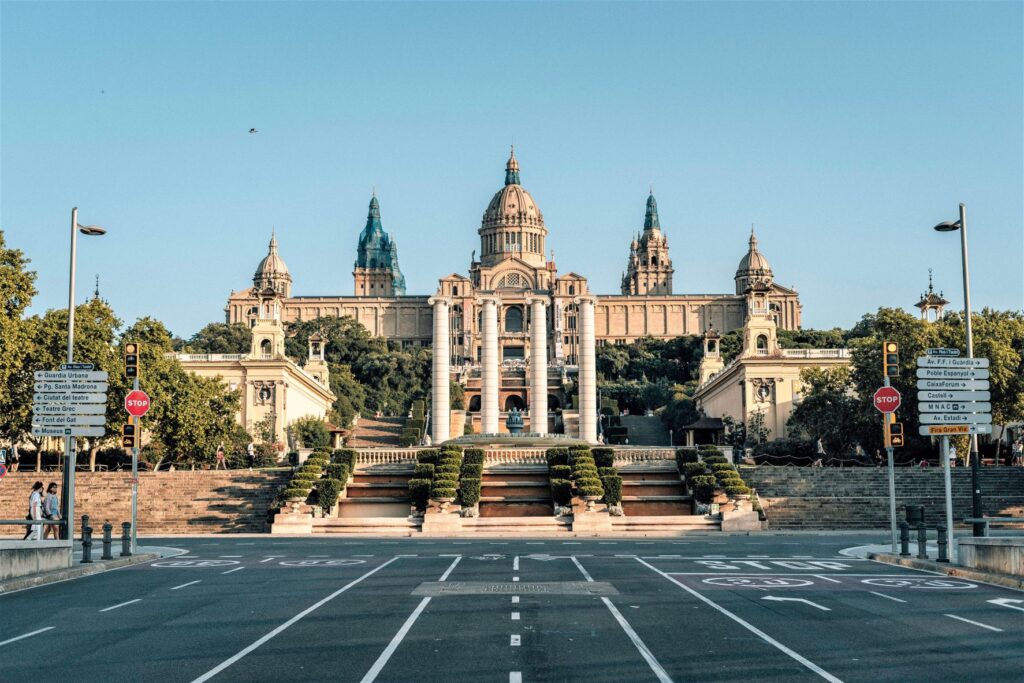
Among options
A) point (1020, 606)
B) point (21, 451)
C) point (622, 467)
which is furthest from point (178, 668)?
point (21, 451)

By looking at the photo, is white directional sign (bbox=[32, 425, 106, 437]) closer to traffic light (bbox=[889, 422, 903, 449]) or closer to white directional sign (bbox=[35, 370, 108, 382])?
white directional sign (bbox=[35, 370, 108, 382])

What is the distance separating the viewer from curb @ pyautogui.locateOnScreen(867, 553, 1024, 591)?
25.3 m

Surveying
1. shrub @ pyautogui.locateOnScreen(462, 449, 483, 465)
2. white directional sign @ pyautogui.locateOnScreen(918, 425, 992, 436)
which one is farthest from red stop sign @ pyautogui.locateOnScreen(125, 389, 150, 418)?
shrub @ pyautogui.locateOnScreen(462, 449, 483, 465)

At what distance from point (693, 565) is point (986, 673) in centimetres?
1637

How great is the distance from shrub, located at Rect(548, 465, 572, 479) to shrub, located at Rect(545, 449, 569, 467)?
2206 millimetres

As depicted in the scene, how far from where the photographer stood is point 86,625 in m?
19.6

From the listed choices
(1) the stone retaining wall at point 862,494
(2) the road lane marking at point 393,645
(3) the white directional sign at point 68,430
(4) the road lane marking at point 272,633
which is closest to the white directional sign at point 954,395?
(4) the road lane marking at point 272,633

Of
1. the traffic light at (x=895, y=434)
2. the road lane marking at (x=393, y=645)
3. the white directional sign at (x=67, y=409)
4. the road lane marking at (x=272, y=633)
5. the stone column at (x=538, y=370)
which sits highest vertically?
the stone column at (x=538, y=370)

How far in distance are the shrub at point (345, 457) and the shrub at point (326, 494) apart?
17.4ft

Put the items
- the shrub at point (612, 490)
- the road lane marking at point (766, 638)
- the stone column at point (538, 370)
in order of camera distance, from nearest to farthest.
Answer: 1. the road lane marking at point (766, 638)
2. the shrub at point (612, 490)
3. the stone column at point (538, 370)

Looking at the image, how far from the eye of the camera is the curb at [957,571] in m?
25.3

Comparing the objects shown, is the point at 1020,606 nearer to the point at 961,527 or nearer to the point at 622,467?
the point at 961,527

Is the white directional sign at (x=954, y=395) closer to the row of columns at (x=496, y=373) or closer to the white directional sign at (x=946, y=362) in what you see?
the white directional sign at (x=946, y=362)

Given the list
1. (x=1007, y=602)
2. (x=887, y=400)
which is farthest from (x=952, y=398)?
(x=1007, y=602)
